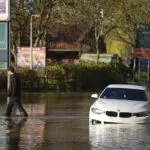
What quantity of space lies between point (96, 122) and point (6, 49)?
5.36 meters

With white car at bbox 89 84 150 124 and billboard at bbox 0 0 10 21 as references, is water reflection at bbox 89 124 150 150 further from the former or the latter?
billboard at bbox 0 0 10 21

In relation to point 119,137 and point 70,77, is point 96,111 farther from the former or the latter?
point 70,77

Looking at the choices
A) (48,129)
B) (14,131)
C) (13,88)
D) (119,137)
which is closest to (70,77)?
(13,88)

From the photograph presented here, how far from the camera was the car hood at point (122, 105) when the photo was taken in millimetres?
20625

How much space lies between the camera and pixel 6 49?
972 inches

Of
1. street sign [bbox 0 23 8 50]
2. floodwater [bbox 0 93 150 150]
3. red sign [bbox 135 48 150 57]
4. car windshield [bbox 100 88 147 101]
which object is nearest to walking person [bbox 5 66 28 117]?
floodwater [bbox 0 93 150 150]

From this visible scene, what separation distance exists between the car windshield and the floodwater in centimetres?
121

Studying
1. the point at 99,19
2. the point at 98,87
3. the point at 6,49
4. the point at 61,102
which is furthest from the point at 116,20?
the point at 6,49

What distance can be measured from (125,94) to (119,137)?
5254 millimetres

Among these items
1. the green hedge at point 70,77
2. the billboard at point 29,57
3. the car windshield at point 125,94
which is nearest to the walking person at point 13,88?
the car windshield at point 125,94

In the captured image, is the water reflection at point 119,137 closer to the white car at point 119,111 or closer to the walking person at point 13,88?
the white car at point 119,111

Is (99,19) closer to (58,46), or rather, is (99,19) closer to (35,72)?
(35,72)

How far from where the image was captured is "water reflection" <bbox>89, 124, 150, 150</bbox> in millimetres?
15355

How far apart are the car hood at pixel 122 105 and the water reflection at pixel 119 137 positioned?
493 mm
